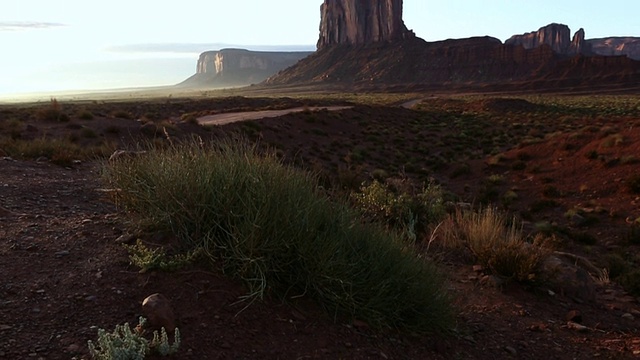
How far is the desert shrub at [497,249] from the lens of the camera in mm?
6035

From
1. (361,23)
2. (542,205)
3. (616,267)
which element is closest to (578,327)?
(616,267)

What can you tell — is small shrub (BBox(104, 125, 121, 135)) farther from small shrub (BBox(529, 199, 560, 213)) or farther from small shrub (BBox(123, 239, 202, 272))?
small shrub (BBox(123, 239, 202, 272))

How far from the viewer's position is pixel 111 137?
18484 millimetres

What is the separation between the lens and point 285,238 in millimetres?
3762

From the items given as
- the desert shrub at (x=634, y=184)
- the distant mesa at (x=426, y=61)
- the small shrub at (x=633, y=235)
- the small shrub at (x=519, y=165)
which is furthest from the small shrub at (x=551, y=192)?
the distant mesa at (x=426, y=61)

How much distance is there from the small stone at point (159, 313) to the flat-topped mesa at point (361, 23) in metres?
148

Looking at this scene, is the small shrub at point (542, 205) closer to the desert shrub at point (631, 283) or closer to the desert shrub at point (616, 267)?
the desert shrub at point (616, 267)

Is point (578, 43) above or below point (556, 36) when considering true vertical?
below

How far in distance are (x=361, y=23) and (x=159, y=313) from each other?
158m

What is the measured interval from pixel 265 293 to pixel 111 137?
652 inches

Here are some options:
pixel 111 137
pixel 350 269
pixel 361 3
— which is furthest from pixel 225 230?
pixel 361 3

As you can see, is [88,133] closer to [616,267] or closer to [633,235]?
[616,267]

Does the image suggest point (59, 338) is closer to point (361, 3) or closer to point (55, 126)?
point (55, 126)

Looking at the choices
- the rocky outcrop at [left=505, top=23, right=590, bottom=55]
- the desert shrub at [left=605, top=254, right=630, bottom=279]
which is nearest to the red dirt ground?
the desert shrub at [left=605, top=254, right=630, bottom=279]
